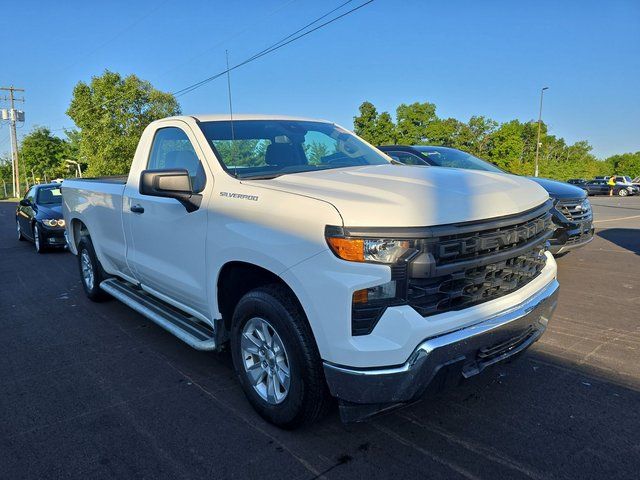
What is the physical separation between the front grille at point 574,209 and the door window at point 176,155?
470 centimetres

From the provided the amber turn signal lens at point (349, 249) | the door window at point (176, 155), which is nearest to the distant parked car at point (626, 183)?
the door window at point (176, 155)

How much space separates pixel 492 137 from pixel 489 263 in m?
55.8

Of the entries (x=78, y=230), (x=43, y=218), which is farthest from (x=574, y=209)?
(x=43, y=218)

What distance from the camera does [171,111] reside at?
37031 mm

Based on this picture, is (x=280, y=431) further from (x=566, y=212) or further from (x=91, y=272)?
(x=566, y=212)

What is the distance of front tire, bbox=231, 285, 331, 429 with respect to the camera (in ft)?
8.04

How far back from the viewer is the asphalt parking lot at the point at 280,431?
97.5 inches

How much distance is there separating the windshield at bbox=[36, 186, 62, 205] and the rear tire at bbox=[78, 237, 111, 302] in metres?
5.85

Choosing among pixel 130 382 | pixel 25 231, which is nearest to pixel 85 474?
pixel 130 382

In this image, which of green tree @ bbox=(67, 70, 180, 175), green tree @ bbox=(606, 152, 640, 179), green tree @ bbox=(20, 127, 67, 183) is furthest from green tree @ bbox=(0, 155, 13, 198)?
green tree @ bbox=(606, 152, 640, 179)

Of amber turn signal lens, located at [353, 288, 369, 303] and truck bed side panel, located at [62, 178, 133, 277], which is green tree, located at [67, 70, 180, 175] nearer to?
truck bed side panel, located at [62, 178, 133, 277]

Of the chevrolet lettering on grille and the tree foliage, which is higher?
the tree foliage

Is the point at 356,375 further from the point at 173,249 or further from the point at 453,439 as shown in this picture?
the point at 173,249

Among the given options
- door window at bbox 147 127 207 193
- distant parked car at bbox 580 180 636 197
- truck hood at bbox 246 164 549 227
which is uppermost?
door window at bbox 147 127 207 193
